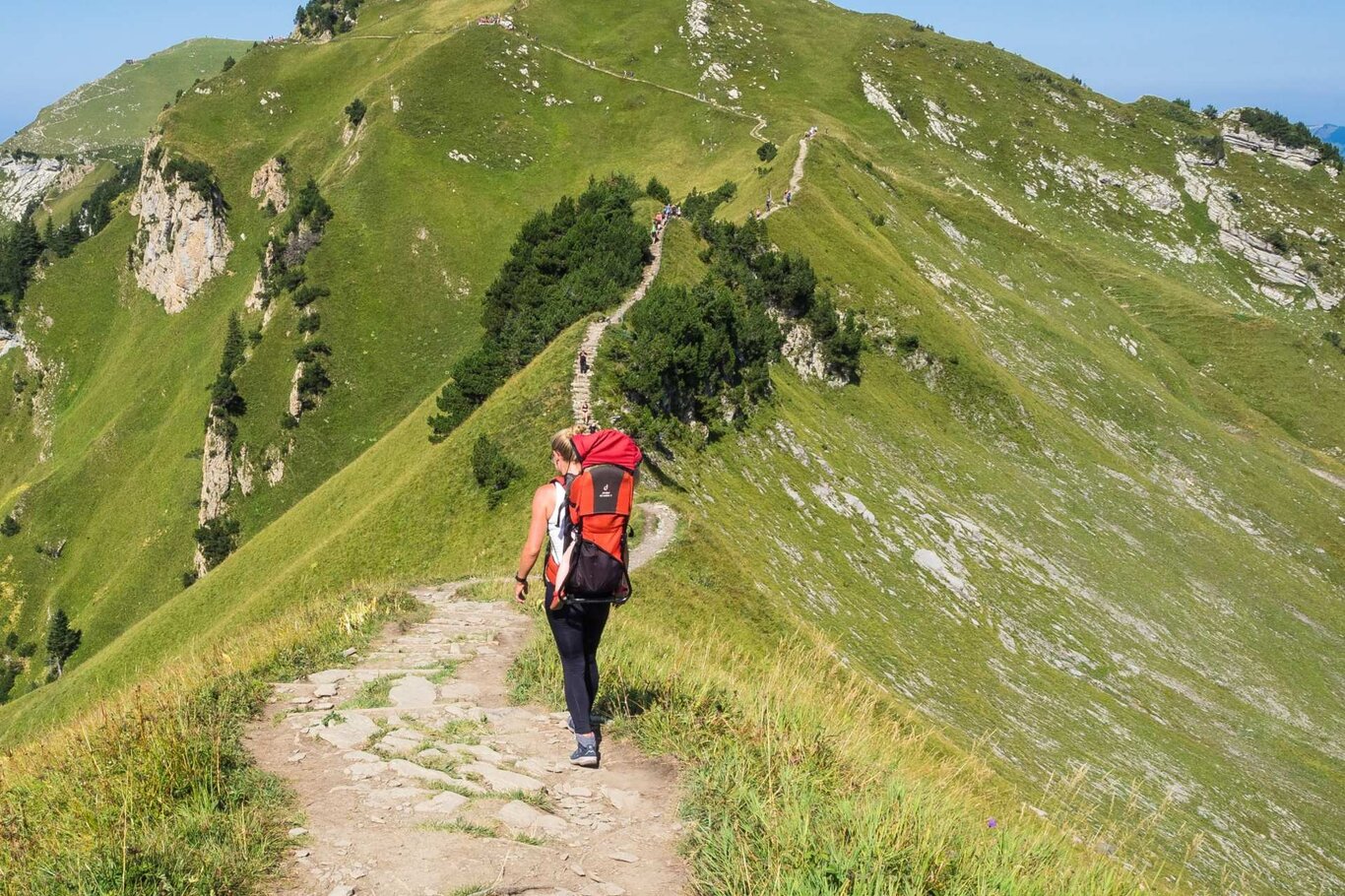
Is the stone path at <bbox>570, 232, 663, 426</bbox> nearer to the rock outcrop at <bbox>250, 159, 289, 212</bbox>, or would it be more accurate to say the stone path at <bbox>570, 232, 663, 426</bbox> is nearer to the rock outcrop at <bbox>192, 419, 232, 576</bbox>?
the rock outcrop at <bbox>192, 419, 232, 576</bbox>

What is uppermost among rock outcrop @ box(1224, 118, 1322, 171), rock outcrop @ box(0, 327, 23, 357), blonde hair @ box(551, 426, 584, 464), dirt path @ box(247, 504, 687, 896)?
rock outcrop @ box(1224, 118, 1322, 171)

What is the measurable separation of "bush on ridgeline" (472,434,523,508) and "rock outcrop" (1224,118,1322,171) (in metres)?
180

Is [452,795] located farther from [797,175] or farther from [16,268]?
[16,268]

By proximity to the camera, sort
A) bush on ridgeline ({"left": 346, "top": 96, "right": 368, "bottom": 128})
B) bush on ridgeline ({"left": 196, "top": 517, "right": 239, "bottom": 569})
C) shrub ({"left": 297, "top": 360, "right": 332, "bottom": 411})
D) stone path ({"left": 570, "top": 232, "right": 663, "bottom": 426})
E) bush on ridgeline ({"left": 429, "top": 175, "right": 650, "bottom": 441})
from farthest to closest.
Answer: bush on ridgeline ({"left": 346, "top": 96, "right": 368, "bottom": 128}) < shrub ({"left": 297, "top": 360, "right": 332, "bottom": 411}) < bush on ridgeline ({"left": 196, "top": 517, "right": 239, "bottom": 569}) < bush on ridgeline ({"left": 429, "top": 175, "right": 650, "bottom": 441}) < stone path ({"left": 570, "top": 232, "right": 663, "bottom": 426})

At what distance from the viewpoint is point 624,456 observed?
8.94m

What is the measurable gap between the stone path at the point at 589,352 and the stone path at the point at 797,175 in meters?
22.8

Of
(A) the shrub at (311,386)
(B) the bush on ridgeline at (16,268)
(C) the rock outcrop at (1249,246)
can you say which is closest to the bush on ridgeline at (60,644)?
(A) the shrub at (311,386)

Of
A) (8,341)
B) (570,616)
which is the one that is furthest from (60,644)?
(570,616)

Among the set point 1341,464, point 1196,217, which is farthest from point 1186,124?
point 1341,464

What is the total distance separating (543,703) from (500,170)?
108898 millimetres

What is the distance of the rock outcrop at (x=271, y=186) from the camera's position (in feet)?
369

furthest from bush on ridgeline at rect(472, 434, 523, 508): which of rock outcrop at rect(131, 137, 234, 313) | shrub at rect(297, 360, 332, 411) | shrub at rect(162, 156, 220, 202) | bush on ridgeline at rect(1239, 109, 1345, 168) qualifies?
bush on ridgeline at rect(1239, 109, 1345, 168)

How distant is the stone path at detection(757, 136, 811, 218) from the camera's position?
224 feet

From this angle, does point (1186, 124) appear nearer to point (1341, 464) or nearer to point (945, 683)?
point (1341, 464)
